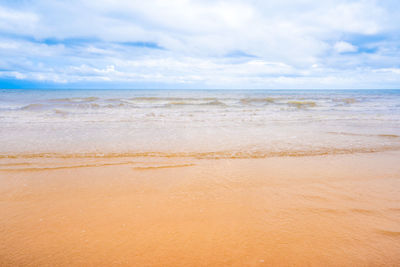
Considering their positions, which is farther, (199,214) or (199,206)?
(199,206)

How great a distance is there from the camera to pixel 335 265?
234 cm

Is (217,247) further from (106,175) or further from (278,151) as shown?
(278,151)

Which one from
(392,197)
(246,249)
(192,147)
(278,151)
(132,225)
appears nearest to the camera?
(246,249)

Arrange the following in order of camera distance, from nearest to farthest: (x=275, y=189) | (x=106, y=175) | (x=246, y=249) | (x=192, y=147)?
1. (x=246, y=249)
2. (x=275, y=189)
3. (x=106, y=175)
4. (x=192, y=147)

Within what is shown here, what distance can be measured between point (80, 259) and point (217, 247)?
149 cm

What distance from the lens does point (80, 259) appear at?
2.43 meters

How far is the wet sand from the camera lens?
97.4 inches

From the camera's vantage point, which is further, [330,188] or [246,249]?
[330,188]

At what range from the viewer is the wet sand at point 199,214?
8.12 feet

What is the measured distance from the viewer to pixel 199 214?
10.7 ft

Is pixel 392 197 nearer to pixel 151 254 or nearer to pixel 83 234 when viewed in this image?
pixel 151 254

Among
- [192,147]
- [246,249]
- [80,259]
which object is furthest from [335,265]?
[192,147]

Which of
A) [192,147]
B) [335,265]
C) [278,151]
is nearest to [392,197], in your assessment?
[335,265]

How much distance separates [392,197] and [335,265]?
7.36ft
